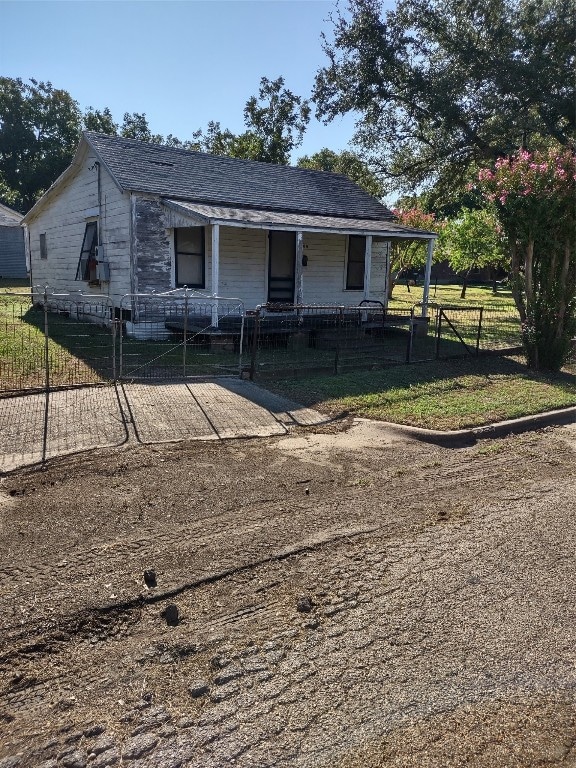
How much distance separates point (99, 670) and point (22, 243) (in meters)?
36.8

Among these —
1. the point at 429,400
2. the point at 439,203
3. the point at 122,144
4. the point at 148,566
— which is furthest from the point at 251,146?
the point at 148,566

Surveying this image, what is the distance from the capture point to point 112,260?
14.8m

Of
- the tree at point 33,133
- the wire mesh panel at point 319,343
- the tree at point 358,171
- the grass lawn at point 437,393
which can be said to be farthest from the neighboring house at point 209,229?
the tree at point 33,133

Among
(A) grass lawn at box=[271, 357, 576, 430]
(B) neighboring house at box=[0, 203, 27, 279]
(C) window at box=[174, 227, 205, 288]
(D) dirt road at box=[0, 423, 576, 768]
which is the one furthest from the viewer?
(B) neighboring house at box=[0, 203, 27, 279]

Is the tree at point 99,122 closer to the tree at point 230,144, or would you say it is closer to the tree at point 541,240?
the tree at point 230,144

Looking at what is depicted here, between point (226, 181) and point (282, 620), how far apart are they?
14.4 m

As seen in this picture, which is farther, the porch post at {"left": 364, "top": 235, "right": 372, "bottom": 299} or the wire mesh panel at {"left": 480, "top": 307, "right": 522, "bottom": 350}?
the porch post at {"left": 364, "top": 235, "right": 372, "bottom": 299}

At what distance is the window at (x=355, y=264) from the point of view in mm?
17078

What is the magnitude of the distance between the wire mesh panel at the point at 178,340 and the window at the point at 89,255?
6.78ft

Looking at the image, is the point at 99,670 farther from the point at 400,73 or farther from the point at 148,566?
the point at 400,73

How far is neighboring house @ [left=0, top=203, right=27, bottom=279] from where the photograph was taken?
112 ft

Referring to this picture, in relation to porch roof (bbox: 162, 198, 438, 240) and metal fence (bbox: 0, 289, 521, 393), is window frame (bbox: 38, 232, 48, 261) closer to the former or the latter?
metal fence (bbox: 0, 289, 521, 393)

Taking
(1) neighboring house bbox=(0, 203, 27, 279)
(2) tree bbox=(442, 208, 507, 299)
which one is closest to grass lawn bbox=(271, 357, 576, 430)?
(2) tree bbox=(442, 208, 507, 299)

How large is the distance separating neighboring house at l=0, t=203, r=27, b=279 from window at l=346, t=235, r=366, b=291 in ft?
81.0
